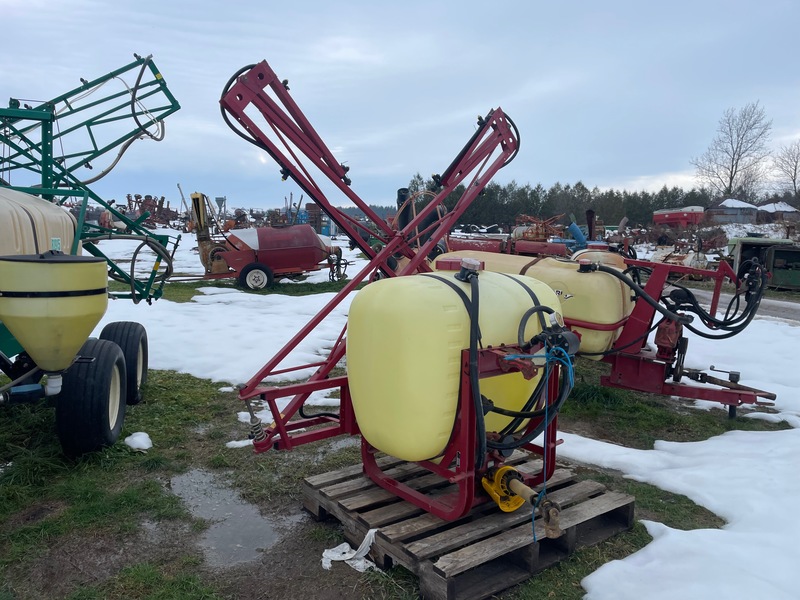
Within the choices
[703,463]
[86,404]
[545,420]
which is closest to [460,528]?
[545,420]

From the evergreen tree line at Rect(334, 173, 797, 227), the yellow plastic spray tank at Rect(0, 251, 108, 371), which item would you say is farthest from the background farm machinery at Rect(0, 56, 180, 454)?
the evergreen tree line at Rect(334, 173, 797, 227)

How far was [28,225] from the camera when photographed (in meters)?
3.74

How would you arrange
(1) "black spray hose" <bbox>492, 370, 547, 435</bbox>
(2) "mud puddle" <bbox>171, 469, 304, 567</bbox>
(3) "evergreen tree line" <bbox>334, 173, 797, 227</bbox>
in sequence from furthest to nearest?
(3) "evergreen tree line" <bbox>334, 173, 797, 227</bbox> → (1) "black spray hose" <bbox>492, 370, 547, 435</bbox> → (2) "mud puddle" <bbox>171, 469, 304, 567</bbox>

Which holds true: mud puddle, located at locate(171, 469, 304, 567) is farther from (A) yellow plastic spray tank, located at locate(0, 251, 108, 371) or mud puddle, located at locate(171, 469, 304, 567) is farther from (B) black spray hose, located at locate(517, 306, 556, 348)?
(B) black spray hose, located at locate(517, 306, 556, 348)

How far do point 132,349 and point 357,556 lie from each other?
342cm

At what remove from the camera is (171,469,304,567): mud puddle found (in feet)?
10.4

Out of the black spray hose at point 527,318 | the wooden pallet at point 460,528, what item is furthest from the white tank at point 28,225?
the black spray hose at point 527,318

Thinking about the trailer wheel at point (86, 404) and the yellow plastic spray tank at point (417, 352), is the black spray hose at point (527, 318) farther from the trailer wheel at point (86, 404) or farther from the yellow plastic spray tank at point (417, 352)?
the trailer wheel at point (86, 404)

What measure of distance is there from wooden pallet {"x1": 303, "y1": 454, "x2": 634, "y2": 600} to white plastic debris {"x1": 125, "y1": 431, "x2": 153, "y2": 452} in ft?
5.19

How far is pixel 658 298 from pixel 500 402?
2.93 metres

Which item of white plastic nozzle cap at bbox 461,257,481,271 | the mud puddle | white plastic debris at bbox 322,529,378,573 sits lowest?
the mud puddle

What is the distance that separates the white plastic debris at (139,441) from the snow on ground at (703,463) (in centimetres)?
8

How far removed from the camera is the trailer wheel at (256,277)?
1373 cm

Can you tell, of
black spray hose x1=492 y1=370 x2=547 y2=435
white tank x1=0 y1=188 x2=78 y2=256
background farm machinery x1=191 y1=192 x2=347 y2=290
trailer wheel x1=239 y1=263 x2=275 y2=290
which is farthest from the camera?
background farm machinery x1=191 y1=192 x2=347 y2=290
